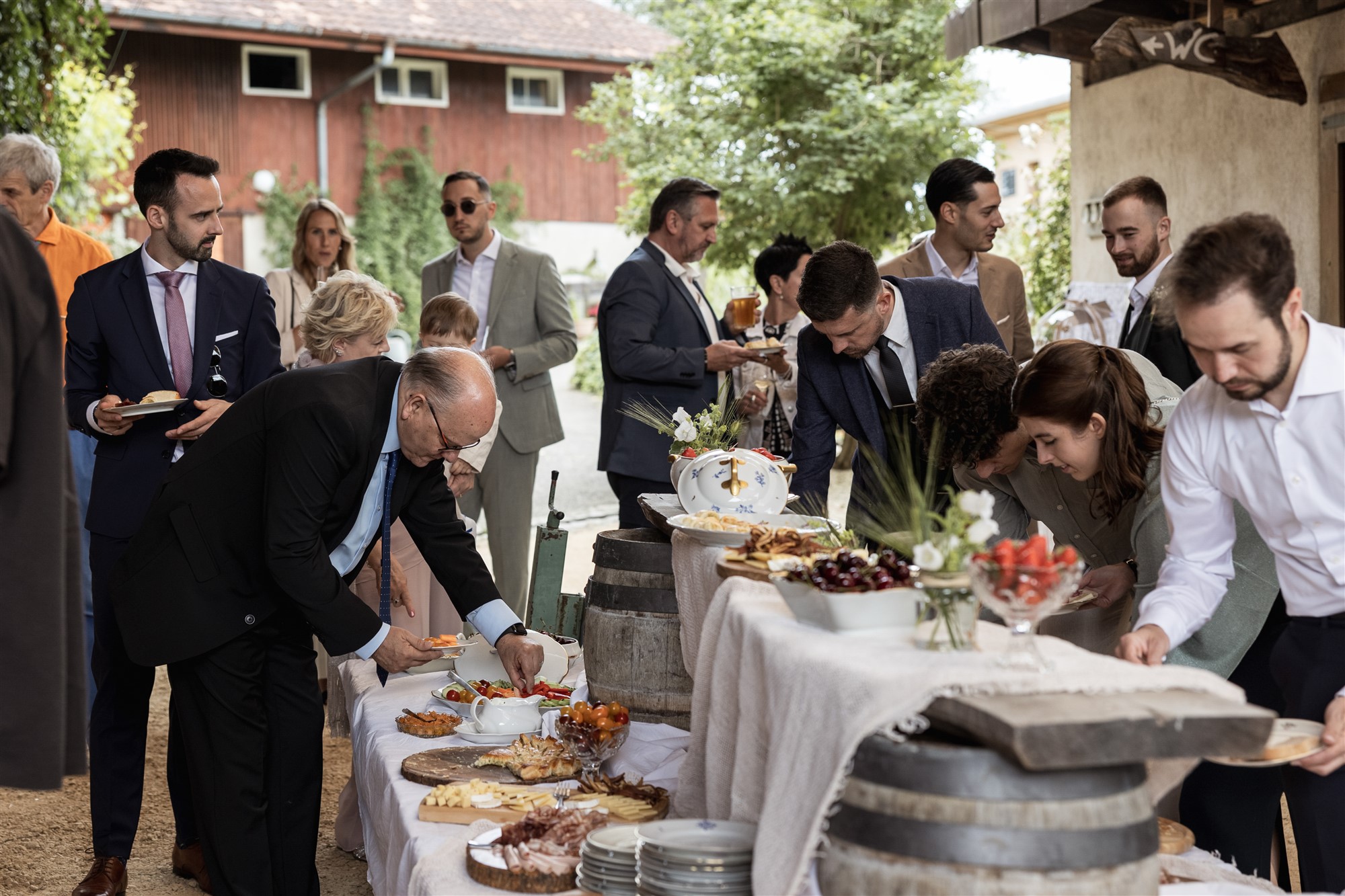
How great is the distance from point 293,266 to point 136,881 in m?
2.73

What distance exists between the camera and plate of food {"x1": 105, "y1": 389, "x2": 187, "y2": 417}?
3797 mm

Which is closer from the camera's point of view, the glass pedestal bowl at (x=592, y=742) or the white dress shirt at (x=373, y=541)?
the glass pedestal bowl at (x=592, y=742)

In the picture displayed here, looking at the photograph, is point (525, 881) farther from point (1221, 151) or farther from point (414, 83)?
point (414, 83)

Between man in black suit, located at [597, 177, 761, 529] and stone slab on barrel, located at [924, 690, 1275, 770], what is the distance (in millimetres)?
3404

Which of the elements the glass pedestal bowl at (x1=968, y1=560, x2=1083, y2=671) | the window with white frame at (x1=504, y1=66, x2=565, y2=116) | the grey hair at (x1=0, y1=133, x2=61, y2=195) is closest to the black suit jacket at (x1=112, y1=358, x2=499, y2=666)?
the glass pedestal bowl at (x1=968, y1=560, x2=1083, y2=671)

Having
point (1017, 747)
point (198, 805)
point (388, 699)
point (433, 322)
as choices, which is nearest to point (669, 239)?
point (433, 322)

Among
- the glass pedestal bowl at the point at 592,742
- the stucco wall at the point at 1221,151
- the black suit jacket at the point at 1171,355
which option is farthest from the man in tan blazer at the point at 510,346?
the stucco wall at the point at 1221,151

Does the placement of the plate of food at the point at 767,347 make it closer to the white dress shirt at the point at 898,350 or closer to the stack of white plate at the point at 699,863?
the white dress shirt at the point at 898,350

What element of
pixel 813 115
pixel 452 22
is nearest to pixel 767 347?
pixel 813 115

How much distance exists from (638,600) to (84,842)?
94.2 inches

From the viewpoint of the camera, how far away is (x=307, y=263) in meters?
5.73

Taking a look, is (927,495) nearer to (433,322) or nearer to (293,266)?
(433,322)

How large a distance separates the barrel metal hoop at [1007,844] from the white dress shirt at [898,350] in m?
2.42

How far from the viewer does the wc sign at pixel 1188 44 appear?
605cm
